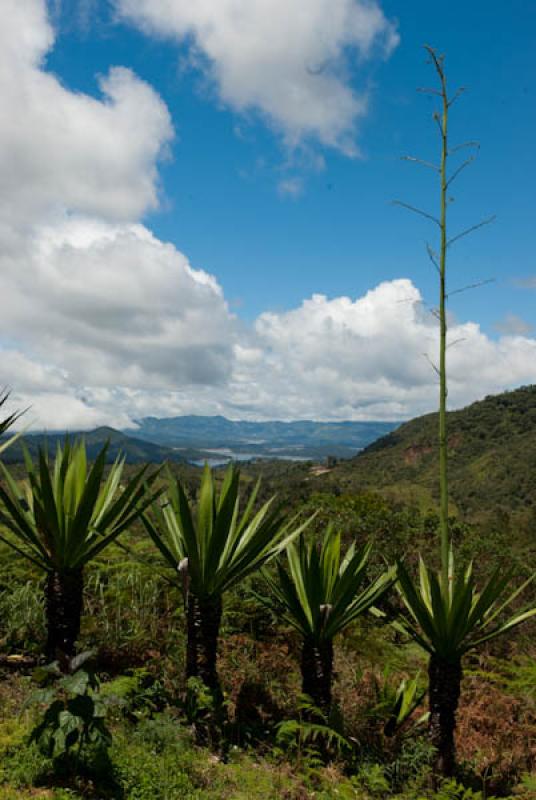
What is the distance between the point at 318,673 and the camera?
3582 millimetres

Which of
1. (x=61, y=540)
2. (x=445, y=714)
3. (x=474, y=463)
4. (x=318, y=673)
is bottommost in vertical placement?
(x=474, y=463)

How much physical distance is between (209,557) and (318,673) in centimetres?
117

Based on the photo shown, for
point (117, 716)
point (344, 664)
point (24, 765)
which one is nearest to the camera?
point (24, 765)

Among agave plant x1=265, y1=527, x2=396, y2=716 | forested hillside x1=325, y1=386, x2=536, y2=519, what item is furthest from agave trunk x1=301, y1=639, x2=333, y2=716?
forested hillside x1=325, y1=386, x2=536, y2=519

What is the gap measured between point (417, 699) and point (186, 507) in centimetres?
271

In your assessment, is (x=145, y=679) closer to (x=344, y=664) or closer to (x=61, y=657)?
(x=61, y=657)

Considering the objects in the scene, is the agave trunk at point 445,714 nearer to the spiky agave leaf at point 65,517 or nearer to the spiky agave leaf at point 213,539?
the spiky agave leaf at point 213,539

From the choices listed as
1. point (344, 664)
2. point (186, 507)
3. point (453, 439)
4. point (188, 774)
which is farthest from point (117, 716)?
point (453, 439)

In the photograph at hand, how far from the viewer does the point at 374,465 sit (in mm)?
109875

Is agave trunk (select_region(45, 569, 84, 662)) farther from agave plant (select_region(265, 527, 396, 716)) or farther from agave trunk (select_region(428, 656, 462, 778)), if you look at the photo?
agave trunk (select_region(428, 656, 462, 778))

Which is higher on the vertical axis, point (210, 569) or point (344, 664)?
point (210, 569)

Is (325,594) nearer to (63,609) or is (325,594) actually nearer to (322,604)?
(322,604)

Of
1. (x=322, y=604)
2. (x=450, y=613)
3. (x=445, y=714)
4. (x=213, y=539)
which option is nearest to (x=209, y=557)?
(x=213, y=539)

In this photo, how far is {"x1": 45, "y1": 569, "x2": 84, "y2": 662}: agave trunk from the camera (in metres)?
3.40
